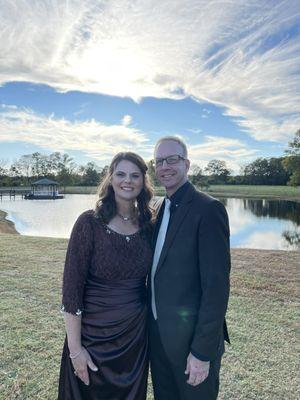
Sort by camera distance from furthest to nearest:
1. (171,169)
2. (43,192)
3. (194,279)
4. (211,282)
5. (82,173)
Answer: (82,173)
(43,192)
(171,169)
(194,279)
(211,282)

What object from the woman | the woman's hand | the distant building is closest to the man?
the woman

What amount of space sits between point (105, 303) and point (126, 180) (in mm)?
866

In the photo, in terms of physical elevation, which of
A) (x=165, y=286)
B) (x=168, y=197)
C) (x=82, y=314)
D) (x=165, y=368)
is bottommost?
(x=165, y=368)

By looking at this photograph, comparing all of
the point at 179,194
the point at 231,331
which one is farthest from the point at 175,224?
the point at 231,331

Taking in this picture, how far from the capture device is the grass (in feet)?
10.4

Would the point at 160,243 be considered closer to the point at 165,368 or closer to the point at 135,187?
the point at 135,187

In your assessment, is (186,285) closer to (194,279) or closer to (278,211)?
(194,279)

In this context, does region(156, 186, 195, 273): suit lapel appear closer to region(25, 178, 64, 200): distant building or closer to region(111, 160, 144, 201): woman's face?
region(111, 160, 144, 201): woman's face

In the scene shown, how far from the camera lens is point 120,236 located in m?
2.32

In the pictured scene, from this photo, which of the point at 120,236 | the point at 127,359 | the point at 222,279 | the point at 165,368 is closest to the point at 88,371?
the point at 127,359

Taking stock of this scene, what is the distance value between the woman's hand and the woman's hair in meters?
0.89

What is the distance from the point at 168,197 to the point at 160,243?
1.11 feet

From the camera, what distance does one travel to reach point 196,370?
208 cm

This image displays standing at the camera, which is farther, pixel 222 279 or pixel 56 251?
pixel 56 251
